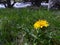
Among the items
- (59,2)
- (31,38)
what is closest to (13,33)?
(31,38)

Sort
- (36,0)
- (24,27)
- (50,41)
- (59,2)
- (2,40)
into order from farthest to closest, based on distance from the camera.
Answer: (36,0)
(59,2)
(24,27)
(2,40)
(50,41)

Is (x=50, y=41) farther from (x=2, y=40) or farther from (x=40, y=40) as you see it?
(x=2, y=40)

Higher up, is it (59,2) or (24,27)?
(24,27)

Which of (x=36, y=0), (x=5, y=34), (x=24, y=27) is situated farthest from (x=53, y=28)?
(x=36, y=0)

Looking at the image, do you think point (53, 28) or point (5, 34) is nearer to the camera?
point (5, 34)

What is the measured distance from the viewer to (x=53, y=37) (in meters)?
2.31

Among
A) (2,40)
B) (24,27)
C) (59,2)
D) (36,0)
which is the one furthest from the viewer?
(36,0)

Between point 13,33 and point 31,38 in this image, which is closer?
point 31,38

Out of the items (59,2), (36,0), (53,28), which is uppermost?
(53,28)

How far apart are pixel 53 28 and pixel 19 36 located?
485 mm

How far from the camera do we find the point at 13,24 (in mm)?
2822

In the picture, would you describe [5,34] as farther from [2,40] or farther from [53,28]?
[53,28]

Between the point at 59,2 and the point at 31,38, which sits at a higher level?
the point at 31,38

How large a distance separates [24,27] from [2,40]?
0.38 meters
